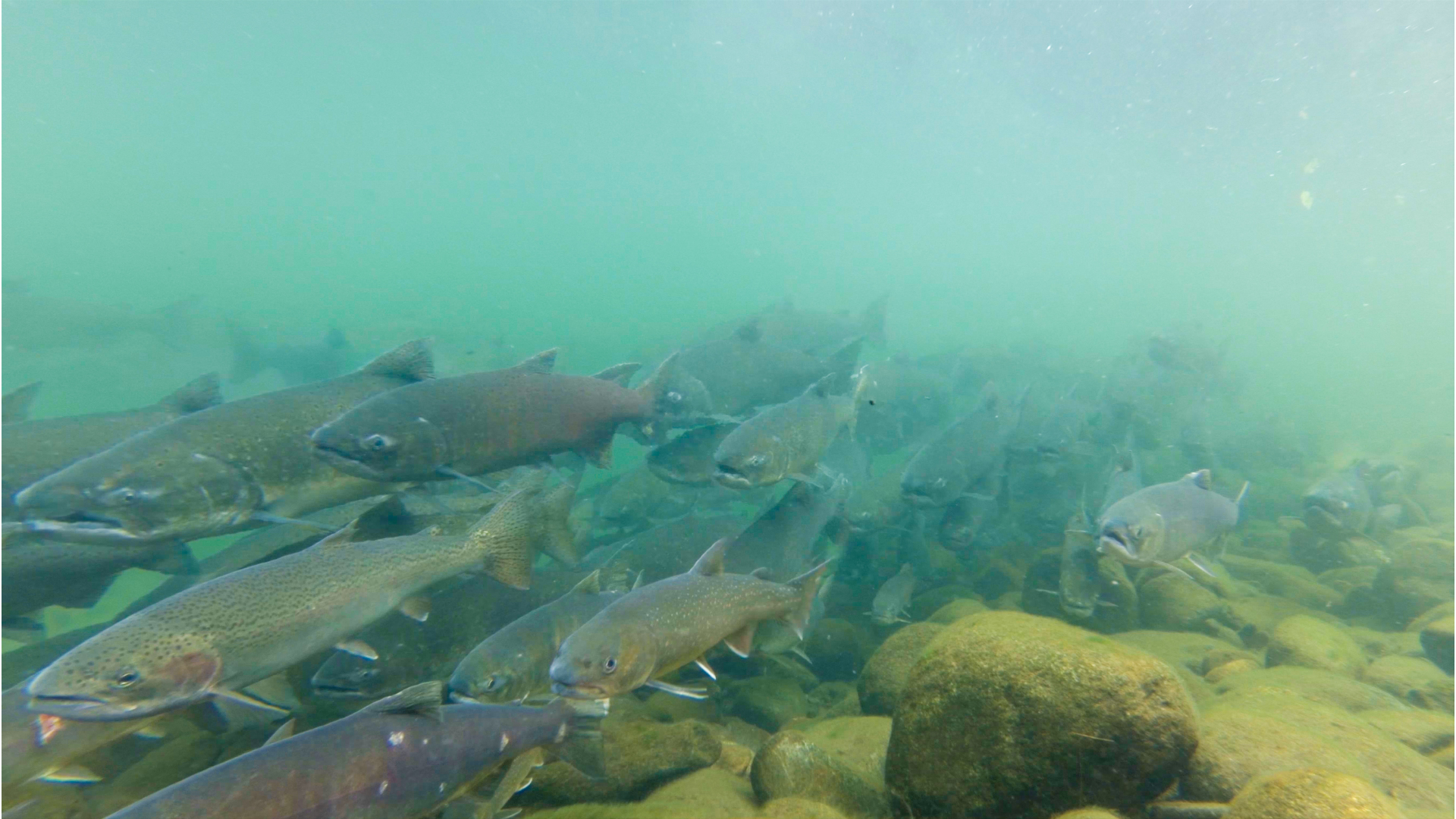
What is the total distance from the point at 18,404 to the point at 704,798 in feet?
28.7

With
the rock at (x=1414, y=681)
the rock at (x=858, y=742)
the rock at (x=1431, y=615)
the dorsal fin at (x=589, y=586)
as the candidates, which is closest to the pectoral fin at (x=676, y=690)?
the rock at (x=858, y=742)

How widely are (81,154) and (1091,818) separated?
151664mm

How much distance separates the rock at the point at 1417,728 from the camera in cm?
394

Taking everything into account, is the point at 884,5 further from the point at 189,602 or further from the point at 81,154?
the point at 81,154

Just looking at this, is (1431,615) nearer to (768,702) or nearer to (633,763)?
(768,702)

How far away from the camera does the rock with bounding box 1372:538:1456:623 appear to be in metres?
7.24

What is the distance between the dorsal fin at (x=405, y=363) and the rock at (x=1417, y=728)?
8061 millimetres

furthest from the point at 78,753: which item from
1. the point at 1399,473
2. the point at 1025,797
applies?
the point at 1399,473

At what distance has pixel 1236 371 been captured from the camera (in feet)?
73.7

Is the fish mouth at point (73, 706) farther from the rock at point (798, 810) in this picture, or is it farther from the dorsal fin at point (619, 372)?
the dorsal fin at point (619, 372)

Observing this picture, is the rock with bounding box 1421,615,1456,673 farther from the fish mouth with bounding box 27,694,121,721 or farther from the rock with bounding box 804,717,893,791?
the fish mouth with bounding box 27,694,121,721

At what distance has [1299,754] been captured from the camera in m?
3.08

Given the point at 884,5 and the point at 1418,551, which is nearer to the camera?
the point at 1418,551

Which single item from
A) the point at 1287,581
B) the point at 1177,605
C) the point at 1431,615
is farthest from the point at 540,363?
the point at 1287,581
